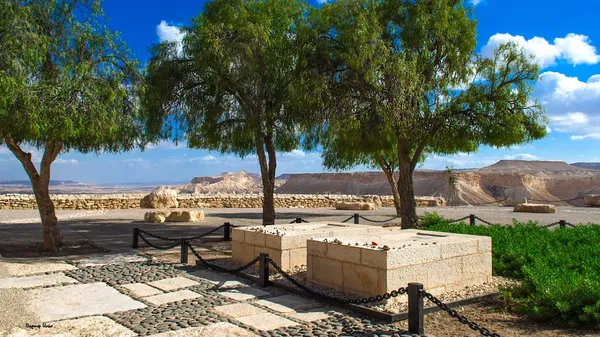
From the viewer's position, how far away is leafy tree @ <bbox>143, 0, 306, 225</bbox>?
12.9 m

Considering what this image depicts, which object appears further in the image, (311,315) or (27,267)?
(27,267)

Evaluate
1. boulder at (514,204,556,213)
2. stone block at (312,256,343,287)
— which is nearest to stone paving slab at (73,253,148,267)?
stone block at (312,256,343,287)

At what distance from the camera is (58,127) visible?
8750mm

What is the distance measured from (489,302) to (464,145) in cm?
708

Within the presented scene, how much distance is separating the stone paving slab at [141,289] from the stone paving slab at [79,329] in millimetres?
1292

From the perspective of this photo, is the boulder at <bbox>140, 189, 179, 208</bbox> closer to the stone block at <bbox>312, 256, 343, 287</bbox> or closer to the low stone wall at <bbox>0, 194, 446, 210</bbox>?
the low stone wall at <bbox>0, 194, 446, 210</bbox>

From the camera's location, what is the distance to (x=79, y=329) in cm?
538

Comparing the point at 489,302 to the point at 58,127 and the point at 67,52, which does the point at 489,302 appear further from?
the point at 67,52

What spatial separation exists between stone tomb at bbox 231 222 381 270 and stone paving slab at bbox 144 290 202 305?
2.02 m

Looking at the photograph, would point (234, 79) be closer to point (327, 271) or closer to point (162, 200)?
point (327, 271)

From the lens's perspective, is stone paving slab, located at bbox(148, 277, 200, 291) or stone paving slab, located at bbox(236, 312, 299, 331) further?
stone paving slab, located at bbox(148, 277, 200, 291)

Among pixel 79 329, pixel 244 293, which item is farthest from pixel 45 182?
pixel 79 329

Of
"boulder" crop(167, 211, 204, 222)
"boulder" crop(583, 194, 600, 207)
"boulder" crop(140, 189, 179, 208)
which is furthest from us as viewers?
"boulder" crop(583, 194, 600, 207)

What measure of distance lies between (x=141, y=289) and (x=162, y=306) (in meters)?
1.14
